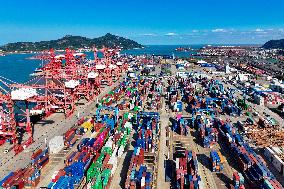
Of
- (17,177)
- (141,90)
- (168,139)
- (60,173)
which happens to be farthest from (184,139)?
(141,90)

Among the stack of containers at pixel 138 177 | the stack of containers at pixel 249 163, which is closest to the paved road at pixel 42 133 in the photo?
the stack of containers at pixel 138 177

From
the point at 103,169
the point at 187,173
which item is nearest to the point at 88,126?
the point at 103,169

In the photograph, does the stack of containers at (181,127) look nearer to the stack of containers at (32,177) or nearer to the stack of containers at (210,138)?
the stack of containers at (210,138)

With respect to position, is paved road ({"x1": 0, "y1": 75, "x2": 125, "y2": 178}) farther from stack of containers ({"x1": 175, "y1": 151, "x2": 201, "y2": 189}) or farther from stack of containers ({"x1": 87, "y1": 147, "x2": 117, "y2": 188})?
stack of containers ({"x1": 175, "y1": 151, "x2": 201, "y2": 189})

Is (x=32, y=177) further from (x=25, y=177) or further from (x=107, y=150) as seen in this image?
(x=107, y=150)

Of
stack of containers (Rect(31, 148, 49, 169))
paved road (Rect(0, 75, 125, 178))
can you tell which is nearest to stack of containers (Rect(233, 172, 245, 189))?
stack of containers (Rect(31, 148, 49, 169))
